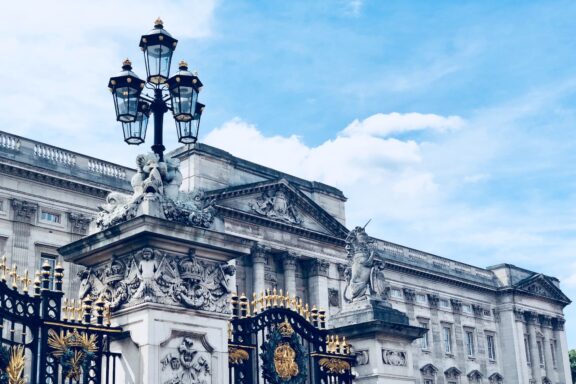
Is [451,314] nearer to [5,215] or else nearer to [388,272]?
[388,272]

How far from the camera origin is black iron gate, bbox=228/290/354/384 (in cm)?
1265

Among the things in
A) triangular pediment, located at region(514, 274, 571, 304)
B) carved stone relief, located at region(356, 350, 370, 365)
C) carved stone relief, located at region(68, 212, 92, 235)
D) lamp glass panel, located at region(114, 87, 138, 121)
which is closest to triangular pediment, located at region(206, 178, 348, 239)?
carved stone relief, located at region(68, 212, 92, 235)

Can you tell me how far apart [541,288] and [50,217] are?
151 ft

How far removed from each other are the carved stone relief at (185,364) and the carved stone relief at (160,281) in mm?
499

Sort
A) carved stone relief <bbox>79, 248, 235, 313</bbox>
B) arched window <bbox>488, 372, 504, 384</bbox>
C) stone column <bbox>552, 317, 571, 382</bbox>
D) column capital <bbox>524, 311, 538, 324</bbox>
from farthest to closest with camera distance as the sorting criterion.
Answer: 1. stone column <bbox>552, 317, 571, 382</bbox>
2. column capital <bbox>524, 311, 538, 324</bbox>
3. arched window <bbox>488, 372, 504, 384</bbox>
4. carved stone relief <bbox>79, 248, 235, 313</bbox>

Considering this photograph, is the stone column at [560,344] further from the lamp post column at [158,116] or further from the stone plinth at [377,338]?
the lamp post column at [158,116]

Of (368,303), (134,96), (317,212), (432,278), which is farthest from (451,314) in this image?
(134,96)

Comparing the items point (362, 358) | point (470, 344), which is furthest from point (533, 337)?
point (362, 358)

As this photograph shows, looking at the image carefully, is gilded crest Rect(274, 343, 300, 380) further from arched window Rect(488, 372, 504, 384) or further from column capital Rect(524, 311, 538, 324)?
column capital Rect(524, 311, 538, 324)

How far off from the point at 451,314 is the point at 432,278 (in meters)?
3.38

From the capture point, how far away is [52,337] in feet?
34.3

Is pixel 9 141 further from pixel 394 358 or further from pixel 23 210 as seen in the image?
pixel 394 358

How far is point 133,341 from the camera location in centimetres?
1070

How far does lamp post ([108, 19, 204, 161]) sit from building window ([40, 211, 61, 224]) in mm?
27189
